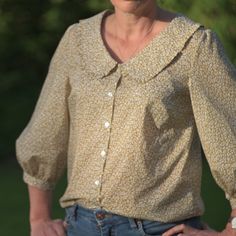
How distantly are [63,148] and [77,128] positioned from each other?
0.67 ft

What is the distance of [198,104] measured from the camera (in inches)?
111

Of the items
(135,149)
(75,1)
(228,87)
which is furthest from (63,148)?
(75,1)

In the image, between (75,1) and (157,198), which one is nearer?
(157,198)

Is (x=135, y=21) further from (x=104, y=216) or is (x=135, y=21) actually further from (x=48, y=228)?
(x=48, y=228)

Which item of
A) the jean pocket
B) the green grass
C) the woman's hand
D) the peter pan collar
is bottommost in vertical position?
the green grass

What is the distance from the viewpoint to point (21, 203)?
8.20m

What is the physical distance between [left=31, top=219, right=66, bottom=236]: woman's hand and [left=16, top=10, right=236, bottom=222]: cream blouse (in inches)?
6.9

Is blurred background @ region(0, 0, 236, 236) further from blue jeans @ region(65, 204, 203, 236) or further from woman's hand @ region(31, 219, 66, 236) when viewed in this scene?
blue jeans @ region(65, 204, 203, 236)

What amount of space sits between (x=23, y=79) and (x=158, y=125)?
22.5 ft

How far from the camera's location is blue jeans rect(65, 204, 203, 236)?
2.86m

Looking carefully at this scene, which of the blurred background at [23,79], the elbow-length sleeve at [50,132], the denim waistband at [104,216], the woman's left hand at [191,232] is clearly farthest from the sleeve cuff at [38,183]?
the blurred background at [23,79]

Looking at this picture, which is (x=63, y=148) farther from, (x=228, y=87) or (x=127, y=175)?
(x=228, y=87)

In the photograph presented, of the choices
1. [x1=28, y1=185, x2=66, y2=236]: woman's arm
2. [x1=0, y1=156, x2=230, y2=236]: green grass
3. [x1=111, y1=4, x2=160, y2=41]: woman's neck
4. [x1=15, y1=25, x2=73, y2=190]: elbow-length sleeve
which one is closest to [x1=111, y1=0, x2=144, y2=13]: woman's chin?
[x1=111, y1=4, x2=160, y2=41]: woman's neck

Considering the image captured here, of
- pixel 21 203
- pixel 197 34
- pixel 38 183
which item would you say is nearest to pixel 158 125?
pixel 197 34
